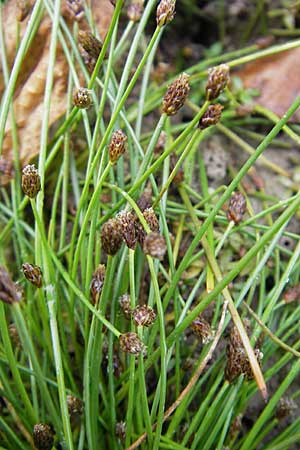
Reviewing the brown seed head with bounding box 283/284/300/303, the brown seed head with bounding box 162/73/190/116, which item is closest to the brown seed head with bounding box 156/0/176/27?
the brown seed head with bounding box 162/73/190/116

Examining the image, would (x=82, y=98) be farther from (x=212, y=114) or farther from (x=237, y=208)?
(x=237, y=208)

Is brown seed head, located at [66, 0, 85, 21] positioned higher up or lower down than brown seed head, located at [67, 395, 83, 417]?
higher up

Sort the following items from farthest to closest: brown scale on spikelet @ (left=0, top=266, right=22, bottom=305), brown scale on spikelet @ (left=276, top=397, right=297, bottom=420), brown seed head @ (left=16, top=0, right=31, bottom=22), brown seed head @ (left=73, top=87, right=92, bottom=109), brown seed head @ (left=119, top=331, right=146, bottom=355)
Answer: brown seed head @ (left=16, top=0, right=31, bottom=22) → brown scale on spikelet @ (left=276, top=397, right=297, bottom=420) → brown seed head @ (left=73, top=87, right=92, bottom=109) → brown seed head @ (left=119, top=331, right=146, bottom=355) → brown scale on spikelet @ (left=0, top=266, right=22, bottom=305)

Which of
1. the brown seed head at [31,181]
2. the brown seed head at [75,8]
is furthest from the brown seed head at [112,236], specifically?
the brown seed head at [75,8]

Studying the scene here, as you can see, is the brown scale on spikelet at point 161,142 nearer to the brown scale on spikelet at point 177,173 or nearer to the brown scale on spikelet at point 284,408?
the brown scale on spikelet at point 177,173

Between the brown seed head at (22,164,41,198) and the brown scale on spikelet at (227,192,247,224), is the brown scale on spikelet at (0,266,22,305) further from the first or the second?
the brown scale on spikelet at (227,192,247,224)

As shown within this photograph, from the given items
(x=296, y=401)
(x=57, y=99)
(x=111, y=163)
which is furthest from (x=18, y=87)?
(x=296, y=401)

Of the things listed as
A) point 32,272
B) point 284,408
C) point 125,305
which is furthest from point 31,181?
point 284,408
